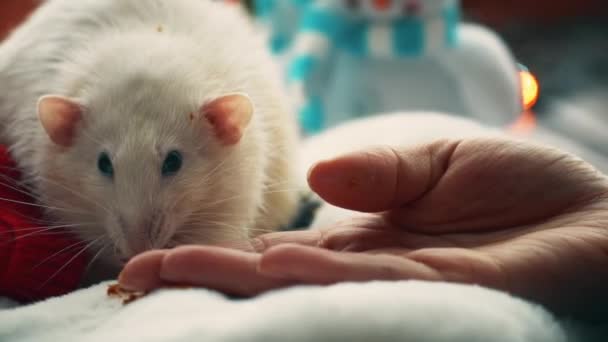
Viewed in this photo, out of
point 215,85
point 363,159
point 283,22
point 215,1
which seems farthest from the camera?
point 283,22

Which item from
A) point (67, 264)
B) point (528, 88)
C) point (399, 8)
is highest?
point (399, 8)

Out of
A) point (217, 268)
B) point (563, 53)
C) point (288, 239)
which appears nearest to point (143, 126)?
point (288, 239)

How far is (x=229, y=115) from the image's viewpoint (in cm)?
176

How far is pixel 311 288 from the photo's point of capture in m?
1.15

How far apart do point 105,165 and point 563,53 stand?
136 inches

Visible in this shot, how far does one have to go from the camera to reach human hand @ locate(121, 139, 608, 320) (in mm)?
1255

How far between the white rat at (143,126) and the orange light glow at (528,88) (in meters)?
1.98

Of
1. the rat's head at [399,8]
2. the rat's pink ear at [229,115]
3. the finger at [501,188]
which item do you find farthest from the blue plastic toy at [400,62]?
the finger at [501,188]

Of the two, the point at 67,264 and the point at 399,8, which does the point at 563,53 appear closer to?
the point at 399,8

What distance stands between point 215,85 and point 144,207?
1.59 feet

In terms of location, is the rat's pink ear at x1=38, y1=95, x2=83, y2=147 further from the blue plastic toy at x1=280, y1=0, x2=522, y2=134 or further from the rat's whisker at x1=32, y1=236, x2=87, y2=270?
the blue plastic toy at x1=280, y1=0, x2=522, y2=134

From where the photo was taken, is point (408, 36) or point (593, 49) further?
point (593, 49)

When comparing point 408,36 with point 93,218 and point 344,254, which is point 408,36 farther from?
point 344,254

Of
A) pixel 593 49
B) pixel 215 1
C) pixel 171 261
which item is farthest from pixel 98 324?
pixel 593 49
